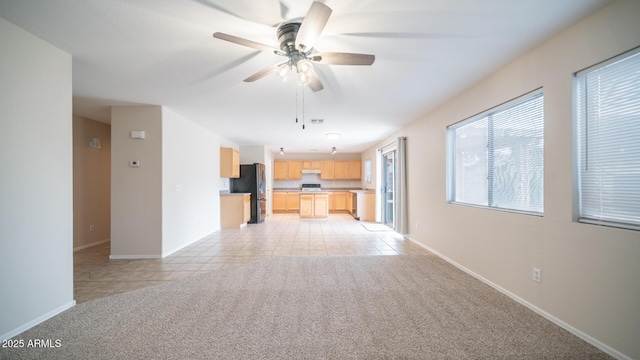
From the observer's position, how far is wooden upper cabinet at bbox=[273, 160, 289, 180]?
9.94 meters

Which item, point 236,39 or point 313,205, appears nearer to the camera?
point 236,39

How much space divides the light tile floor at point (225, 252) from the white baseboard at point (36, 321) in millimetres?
162

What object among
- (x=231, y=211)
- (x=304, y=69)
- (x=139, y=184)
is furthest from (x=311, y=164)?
(x=304, y=69)

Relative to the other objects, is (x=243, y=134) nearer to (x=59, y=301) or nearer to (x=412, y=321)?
(x=59, y=301)

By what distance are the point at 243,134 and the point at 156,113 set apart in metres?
2.35

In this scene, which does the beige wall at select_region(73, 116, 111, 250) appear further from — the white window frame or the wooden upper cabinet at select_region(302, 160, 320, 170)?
the white window frame

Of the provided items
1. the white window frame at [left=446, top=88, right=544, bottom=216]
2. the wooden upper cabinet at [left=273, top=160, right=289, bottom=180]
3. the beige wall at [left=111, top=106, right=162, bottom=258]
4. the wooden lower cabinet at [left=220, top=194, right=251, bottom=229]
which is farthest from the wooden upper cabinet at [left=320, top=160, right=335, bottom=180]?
the beige wall at [left=111, top=106, right=162, bottom=258]

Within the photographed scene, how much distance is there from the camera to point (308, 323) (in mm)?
2066

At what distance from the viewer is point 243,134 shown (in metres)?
6.12

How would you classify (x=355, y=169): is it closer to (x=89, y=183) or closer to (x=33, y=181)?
(x=89, y=183)

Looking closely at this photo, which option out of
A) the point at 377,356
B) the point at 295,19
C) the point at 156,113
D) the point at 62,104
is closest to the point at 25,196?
the point at 62,104

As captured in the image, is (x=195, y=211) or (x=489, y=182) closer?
(x=489, y=182)

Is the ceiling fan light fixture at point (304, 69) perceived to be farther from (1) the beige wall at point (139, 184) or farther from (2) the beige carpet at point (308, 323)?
(1) the beige wall at point (139, 184)

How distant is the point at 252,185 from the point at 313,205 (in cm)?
207
